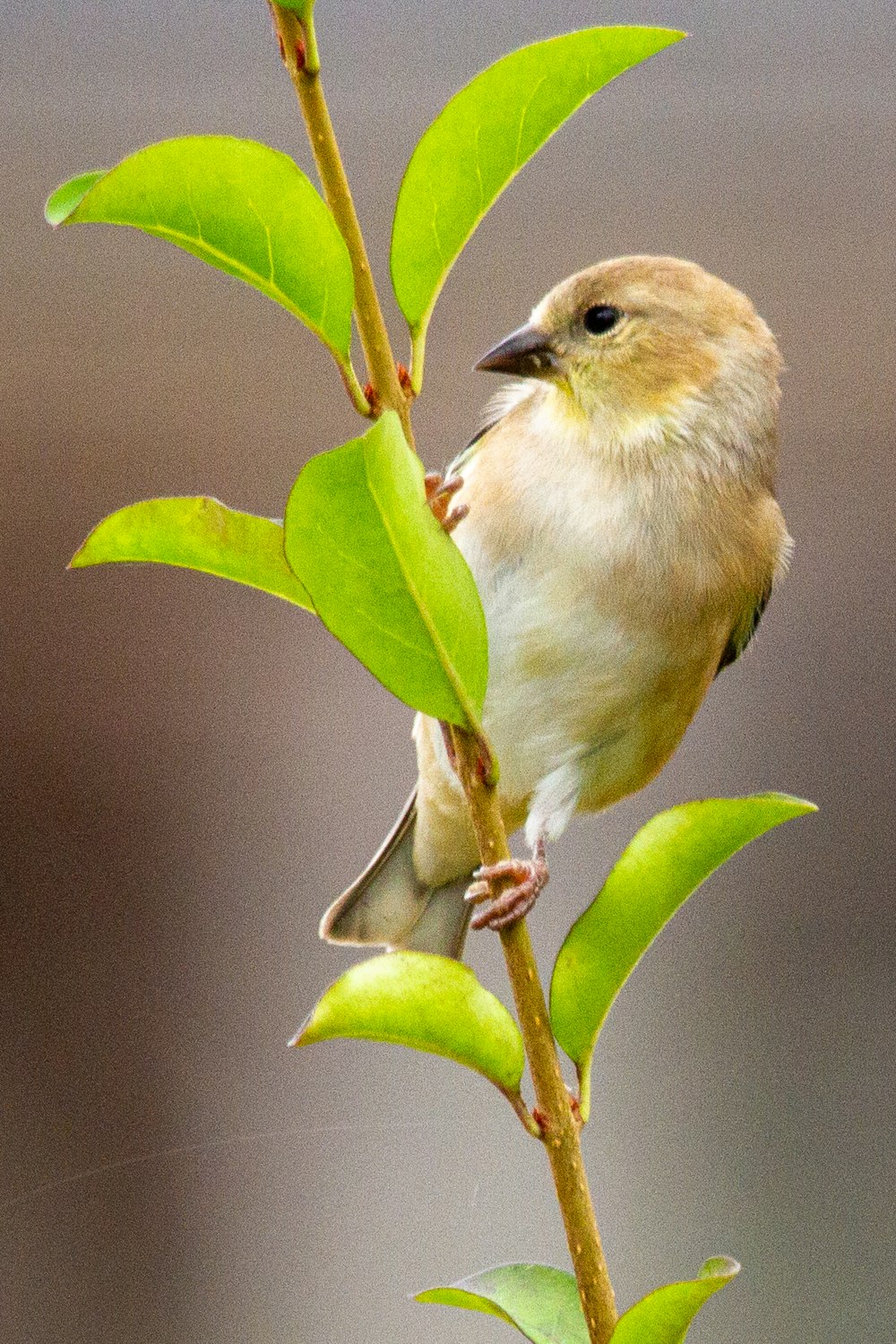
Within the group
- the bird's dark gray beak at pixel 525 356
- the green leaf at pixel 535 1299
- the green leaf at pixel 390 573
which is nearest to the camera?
the green leaf at pixel 390 573

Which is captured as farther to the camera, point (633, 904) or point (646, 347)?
point (646, 347)

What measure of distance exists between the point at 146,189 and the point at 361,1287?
0.85 meters

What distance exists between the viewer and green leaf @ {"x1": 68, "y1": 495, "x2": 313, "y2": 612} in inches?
14.4

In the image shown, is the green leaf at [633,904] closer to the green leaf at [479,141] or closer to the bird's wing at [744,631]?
the green leaf at [479,141]

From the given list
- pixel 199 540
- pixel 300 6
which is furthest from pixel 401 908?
pixel 300 6

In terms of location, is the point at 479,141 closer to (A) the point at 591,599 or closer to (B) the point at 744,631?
(A) the point at 591,599

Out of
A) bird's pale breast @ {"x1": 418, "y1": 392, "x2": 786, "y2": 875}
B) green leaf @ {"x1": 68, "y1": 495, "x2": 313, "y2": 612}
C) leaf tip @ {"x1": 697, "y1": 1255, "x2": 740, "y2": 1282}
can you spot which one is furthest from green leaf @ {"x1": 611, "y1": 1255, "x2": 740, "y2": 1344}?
bird's pale breast @ {"x1": 418, "y1": 392, "x2": 786, "y2": 875}

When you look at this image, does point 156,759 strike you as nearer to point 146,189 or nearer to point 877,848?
point 877,848

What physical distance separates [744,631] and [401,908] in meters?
0.25

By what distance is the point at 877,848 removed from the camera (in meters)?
1.16

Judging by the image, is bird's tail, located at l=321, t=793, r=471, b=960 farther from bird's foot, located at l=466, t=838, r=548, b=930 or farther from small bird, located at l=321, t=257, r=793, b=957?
bird's foot, located at l=466, t=838, r=548, b=930

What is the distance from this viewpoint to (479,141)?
14.1 inches

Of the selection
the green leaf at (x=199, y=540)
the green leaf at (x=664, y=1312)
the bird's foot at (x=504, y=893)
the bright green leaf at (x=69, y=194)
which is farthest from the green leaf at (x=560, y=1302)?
the bright green leaf at (x=69, y=194)

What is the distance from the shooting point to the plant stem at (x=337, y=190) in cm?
30
